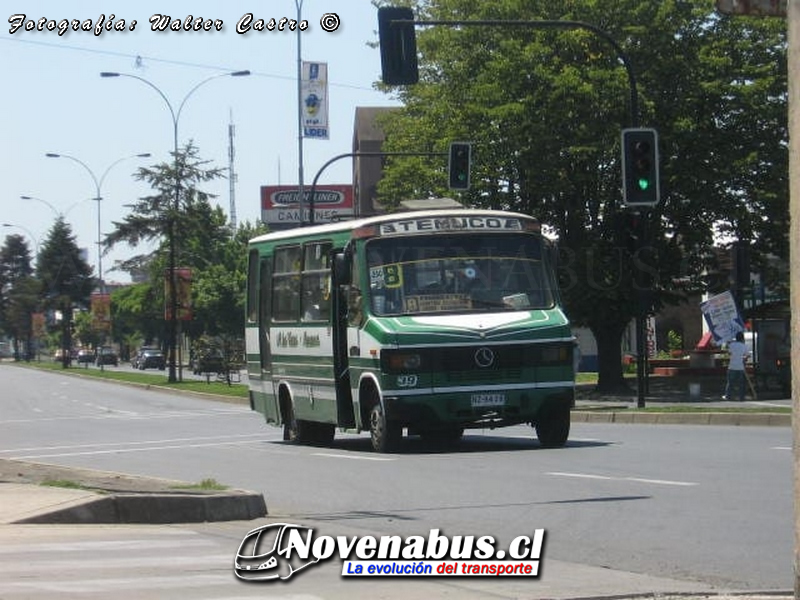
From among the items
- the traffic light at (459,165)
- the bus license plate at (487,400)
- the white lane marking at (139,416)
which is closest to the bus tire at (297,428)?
the bus license plate at (487,400)

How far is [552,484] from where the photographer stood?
15.3 m

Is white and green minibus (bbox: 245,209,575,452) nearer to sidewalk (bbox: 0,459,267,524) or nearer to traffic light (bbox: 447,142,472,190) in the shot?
sidewalk (bbox: 0,459,267,524)

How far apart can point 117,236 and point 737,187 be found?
31408 mm

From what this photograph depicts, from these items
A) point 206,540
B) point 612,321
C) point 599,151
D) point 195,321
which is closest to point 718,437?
point 206,540

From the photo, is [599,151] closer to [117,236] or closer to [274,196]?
[117,236]

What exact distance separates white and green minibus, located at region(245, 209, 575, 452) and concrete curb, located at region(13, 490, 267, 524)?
255 inches

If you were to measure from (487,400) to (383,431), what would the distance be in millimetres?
1477

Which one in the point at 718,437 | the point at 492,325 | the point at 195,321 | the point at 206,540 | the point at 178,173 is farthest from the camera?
the point at 195,321

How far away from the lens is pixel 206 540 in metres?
11.1

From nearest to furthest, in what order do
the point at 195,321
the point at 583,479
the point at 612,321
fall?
the point at 583,479
the point at 612,321
the point at 195,321

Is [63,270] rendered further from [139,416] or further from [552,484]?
→ [552,484]

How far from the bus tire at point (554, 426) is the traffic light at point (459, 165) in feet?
46.8

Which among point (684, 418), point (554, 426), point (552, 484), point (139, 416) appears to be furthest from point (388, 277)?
point (139, 416)

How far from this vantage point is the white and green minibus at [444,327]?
19.4 meters
